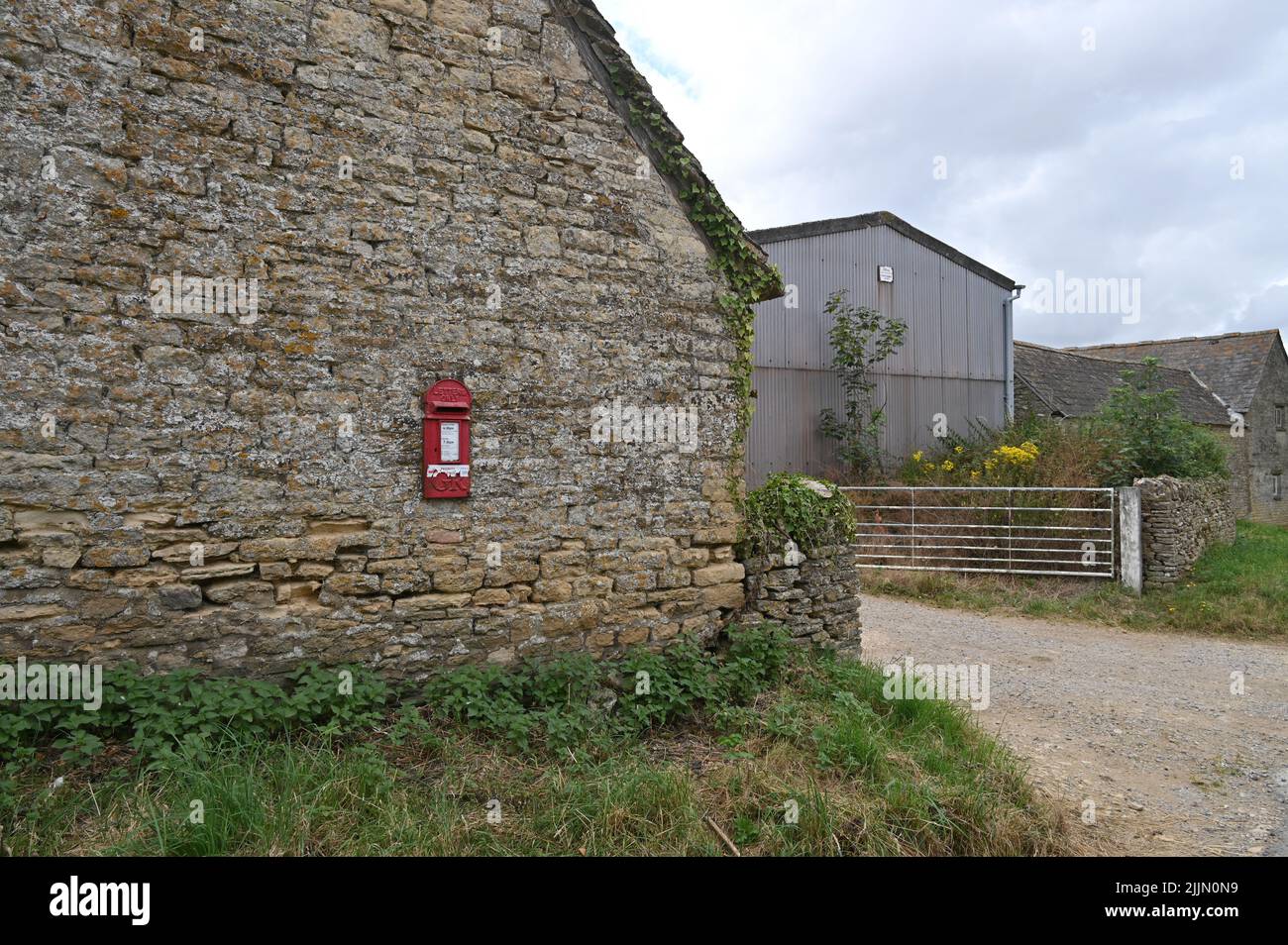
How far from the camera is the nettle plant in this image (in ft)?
48.6

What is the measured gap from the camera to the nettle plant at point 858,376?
14.8 meters

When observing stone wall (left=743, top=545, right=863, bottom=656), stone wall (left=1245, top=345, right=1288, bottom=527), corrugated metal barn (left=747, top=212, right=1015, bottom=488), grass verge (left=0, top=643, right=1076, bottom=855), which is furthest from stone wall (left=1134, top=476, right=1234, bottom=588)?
stone wall (left=1245, top=345, right=1288, bottom=527)

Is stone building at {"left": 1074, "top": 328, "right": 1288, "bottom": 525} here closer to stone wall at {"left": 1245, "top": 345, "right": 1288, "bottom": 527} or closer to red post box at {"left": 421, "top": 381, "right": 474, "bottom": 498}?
stone wall at {"left": 1245, "top": 345, "right": 1288, "bottom": 527}

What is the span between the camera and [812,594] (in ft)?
20.3

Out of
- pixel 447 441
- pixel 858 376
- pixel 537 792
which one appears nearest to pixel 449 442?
pixel 447 441

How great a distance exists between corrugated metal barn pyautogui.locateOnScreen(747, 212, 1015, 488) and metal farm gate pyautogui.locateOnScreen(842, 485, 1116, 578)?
2.01 m

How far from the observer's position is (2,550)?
12.5 feet

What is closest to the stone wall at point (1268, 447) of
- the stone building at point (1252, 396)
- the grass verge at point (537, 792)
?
the stone building at point (1252, 396)

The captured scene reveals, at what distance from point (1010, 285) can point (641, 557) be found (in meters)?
15.0

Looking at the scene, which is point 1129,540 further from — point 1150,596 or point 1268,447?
point 1268,447

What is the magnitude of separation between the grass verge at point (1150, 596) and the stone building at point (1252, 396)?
14369 millimetres

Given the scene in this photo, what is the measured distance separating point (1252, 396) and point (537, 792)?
92.3ft

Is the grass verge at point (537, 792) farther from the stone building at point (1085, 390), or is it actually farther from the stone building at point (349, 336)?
the stone building at point (1085, 390)
